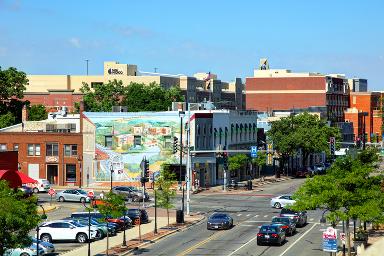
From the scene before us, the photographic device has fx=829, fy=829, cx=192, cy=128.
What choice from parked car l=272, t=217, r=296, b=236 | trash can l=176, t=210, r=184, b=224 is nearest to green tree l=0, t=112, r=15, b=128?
trash can l=176, t=210, r=184, b=224

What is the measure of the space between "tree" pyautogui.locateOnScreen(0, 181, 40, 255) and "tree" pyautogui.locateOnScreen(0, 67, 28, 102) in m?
99.2

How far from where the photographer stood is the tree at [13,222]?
36594 mm

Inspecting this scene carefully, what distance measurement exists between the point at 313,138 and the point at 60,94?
81.0m

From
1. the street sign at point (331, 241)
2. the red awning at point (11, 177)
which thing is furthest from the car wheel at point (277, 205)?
the street sign at point (331, 241)

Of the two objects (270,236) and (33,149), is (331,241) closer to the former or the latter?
(270,236)

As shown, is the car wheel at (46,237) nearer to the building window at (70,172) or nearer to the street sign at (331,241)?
the street sign at (331,241)

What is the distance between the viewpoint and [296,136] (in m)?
125

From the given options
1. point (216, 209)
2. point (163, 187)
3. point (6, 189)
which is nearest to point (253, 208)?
point (216, 209)

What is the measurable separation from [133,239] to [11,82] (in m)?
83.8

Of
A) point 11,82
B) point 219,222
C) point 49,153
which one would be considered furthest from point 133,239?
point 11,82

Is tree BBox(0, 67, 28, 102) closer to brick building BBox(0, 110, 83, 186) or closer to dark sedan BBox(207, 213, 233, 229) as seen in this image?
brick building BBox(0, 110, 83, 186)

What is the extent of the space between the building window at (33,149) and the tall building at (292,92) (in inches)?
3606

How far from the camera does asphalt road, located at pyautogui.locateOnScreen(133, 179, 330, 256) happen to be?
51.9 m

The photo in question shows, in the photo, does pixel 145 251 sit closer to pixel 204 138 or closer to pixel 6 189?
pixel 6 189
